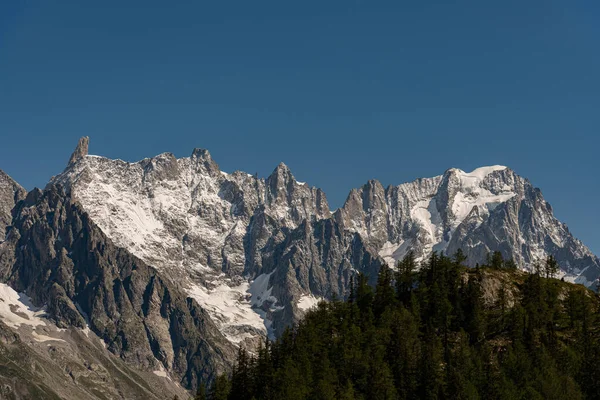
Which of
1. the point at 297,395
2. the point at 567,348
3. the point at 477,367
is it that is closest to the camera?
the point at 297,395

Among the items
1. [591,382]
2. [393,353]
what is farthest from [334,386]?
[591,382]

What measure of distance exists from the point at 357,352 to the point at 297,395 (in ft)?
77.9

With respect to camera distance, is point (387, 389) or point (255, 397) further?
point (255, 397)

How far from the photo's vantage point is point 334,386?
177 meters

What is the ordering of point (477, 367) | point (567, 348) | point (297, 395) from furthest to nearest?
point (567, 348), point (477, 367), point (297, 395)

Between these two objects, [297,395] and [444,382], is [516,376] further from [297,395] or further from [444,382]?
[297,395]

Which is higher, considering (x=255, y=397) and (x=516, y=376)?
(x=516, y=376)

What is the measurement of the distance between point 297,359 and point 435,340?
34.3 metres

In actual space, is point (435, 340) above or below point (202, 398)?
above

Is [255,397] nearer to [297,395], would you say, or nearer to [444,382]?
[297,395]

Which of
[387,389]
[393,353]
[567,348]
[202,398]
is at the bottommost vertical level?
[202,398]

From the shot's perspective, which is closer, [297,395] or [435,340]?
[297,395]

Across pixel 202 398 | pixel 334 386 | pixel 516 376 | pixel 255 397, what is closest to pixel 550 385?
pixel 516 376

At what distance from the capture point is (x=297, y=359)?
194 m
